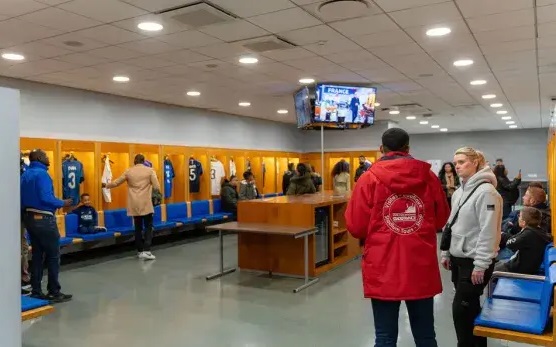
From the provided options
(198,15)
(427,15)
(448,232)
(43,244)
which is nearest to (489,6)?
(427,15)

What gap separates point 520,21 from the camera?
482 cm

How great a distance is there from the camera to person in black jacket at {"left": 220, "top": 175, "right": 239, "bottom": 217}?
436 inches

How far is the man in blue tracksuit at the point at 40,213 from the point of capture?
16.5 feet

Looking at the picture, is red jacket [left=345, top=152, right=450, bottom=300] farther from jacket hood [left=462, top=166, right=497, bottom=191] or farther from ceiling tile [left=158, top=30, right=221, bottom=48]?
ceiling tile [left=158, top=30, right=221, bottom=48]

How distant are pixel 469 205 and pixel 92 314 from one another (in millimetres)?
3831

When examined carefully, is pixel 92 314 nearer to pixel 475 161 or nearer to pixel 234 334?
pixel 234 334

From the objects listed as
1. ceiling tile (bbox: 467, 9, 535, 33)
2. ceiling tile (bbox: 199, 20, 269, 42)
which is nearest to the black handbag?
ceiling tile (bbox: 467, 9, 535, 33)

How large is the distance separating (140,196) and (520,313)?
612cm

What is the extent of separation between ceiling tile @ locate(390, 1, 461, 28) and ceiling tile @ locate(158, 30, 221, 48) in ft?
6.44

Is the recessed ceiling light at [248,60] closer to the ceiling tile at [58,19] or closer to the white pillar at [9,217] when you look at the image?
the ceiling tile at [58,19]

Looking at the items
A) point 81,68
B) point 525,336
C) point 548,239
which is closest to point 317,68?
point 81,68

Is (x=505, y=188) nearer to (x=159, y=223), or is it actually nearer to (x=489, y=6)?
(x=489, y=6)

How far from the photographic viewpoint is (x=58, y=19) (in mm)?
4566

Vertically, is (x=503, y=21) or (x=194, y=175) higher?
(x=503, y=21)
